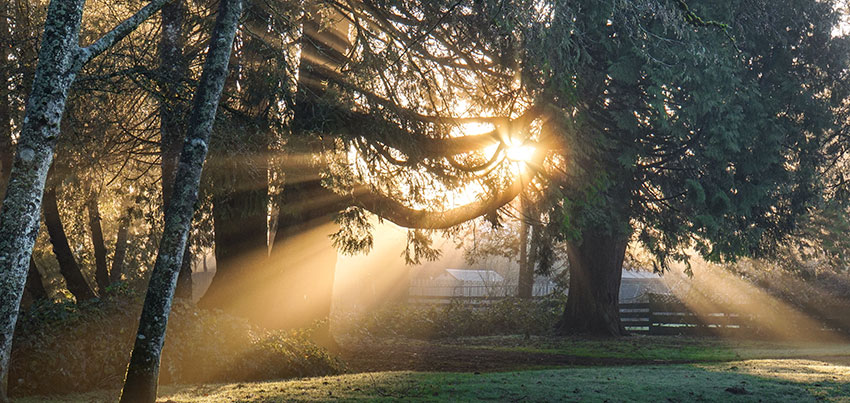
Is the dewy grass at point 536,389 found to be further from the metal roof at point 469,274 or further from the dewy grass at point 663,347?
the metal roof at point 469,274

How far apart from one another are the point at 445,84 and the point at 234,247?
557 centimetres

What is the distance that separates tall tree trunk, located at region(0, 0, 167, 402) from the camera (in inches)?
264

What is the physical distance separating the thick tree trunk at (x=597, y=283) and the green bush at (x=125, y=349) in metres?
13.4

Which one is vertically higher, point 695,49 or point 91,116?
point 695,49

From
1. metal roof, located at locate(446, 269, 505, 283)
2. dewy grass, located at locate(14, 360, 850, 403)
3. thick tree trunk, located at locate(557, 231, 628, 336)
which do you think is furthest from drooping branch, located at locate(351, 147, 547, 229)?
metal roof, located at locate(446, 269, 505, 283)

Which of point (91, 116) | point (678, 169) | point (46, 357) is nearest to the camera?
point (46, 357)

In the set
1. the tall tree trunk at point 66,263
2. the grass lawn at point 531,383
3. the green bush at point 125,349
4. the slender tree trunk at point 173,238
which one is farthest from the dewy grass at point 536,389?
the tall tree trunk at point 66,263

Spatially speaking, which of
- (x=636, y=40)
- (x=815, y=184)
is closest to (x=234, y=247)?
(x=636, y=40)

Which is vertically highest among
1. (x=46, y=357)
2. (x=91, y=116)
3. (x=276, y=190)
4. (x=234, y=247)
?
(x=91, y=116)

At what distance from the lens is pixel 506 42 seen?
46.8 ft

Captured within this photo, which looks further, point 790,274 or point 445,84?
point 790,274

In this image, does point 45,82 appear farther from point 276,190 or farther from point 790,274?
point 790,274

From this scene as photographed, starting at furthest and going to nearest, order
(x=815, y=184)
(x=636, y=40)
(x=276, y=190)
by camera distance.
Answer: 1. (x=815, y=184)
2. (x=636, y=40)
3. (x=276, y=190)

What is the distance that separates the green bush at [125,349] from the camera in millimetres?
10047
